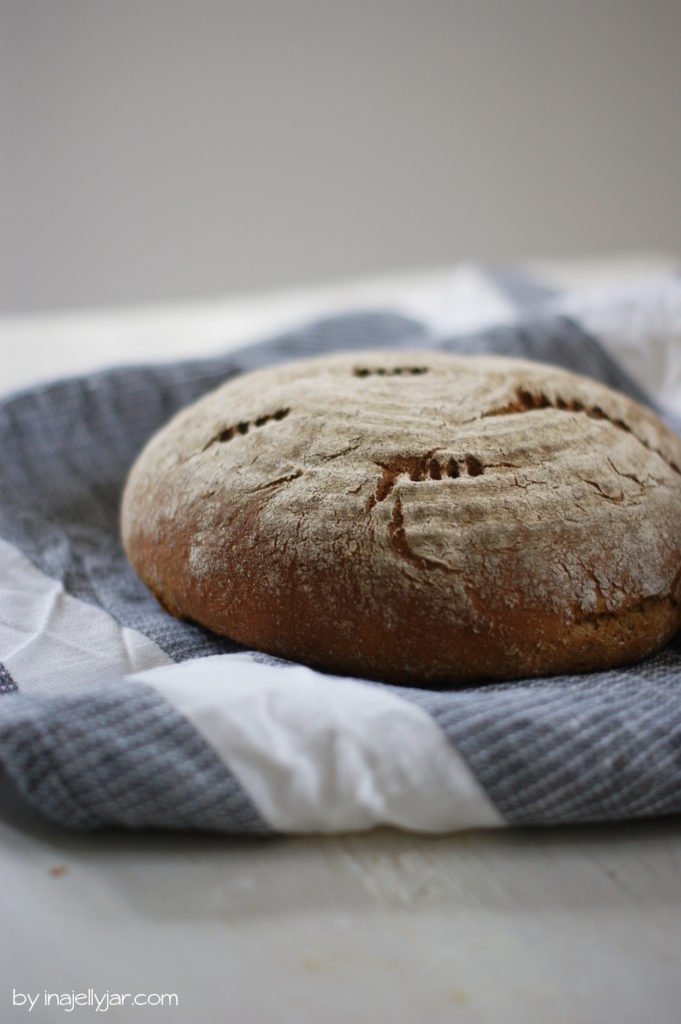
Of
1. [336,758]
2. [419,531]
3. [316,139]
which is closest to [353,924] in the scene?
[336,758]

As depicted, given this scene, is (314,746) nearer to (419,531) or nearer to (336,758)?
(336,758)

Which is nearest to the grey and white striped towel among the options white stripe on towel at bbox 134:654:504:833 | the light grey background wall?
white stripe on towel at bbox 134:654:504:833

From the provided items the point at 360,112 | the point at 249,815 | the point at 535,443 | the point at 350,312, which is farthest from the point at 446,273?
the point at 249,815

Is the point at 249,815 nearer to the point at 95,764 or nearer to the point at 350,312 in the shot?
the point at 95,764

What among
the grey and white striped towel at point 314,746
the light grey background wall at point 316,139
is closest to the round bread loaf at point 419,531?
the grey and white striped towel at point 314,746

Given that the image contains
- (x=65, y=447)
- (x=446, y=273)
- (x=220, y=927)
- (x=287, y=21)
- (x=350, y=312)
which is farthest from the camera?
(x=287, y=21)


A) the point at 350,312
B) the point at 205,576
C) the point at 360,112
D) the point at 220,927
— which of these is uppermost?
the point at 360,112

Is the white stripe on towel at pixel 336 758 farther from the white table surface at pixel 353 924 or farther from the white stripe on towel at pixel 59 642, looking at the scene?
the white stripe on towel at pixel 59 642
